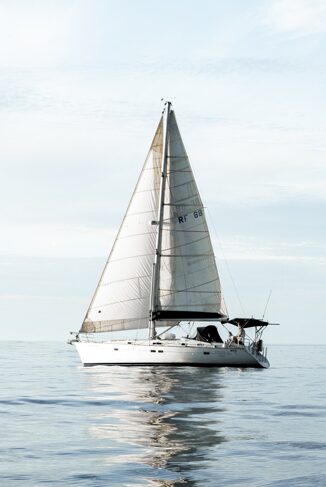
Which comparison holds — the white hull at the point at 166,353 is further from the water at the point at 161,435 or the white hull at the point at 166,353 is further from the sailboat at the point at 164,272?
the water at the point at 161,435

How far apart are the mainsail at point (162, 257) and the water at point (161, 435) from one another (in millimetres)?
14905

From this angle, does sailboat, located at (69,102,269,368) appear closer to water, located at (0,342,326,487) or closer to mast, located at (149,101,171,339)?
mast, located at (149,101,171,339)

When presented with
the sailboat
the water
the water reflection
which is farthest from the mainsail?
the water

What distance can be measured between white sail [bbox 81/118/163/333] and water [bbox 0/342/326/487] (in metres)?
14.5

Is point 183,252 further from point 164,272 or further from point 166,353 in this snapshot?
point 166,353

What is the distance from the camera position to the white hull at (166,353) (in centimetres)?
6112

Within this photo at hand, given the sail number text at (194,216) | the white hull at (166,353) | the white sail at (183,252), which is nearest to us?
the white hull at (166,353)

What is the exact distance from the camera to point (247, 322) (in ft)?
223

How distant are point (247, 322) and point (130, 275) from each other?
33.5ft

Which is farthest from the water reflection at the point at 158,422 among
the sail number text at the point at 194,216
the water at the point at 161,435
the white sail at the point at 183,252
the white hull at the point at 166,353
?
the sail number text at the point at 194,216

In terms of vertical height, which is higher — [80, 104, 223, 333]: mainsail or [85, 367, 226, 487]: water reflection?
[80, 104, 223, 333]: mainsail

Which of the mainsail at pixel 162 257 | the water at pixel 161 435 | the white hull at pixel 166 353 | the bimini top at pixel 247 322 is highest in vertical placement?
the mainsail at pixel 162 257

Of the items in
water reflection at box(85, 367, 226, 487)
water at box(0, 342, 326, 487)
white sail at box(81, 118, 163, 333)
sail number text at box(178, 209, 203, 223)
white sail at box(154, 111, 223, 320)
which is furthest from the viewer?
sail number text at box(178, 209, 203, 223)

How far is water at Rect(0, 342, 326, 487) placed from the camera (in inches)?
809
